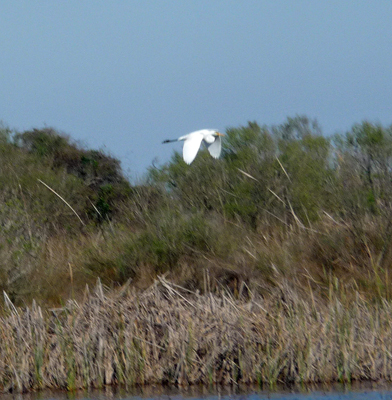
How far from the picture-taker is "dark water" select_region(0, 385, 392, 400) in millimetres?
8312

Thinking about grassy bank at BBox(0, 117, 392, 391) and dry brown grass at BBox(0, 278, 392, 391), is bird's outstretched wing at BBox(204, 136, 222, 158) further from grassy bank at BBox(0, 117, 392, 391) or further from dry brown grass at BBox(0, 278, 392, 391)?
dry brown grass at BBox(0, 278, 392, 391)

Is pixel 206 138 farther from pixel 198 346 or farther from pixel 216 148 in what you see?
pixel 198 346

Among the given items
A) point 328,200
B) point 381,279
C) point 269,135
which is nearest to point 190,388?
point 381,279

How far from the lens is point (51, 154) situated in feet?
74.8

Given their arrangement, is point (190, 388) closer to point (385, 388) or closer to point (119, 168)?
point (385, 388)

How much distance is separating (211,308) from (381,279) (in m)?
2.56

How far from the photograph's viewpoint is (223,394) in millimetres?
8555

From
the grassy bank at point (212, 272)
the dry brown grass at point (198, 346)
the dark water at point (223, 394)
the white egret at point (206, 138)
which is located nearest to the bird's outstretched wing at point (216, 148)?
the white egret at point (206, 138)

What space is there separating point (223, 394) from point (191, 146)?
20.5ft

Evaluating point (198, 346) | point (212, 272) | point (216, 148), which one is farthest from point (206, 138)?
point (198, 346)

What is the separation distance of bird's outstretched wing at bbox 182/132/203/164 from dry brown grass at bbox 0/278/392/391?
16.5 ft

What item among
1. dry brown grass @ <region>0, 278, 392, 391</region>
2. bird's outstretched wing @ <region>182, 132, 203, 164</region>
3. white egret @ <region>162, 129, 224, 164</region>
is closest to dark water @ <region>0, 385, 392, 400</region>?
dry brown grass @ <region>0, 278, 392, 391</region>

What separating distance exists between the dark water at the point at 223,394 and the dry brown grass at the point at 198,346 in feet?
0.40

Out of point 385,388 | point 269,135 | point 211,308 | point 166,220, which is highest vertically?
point 269,135
